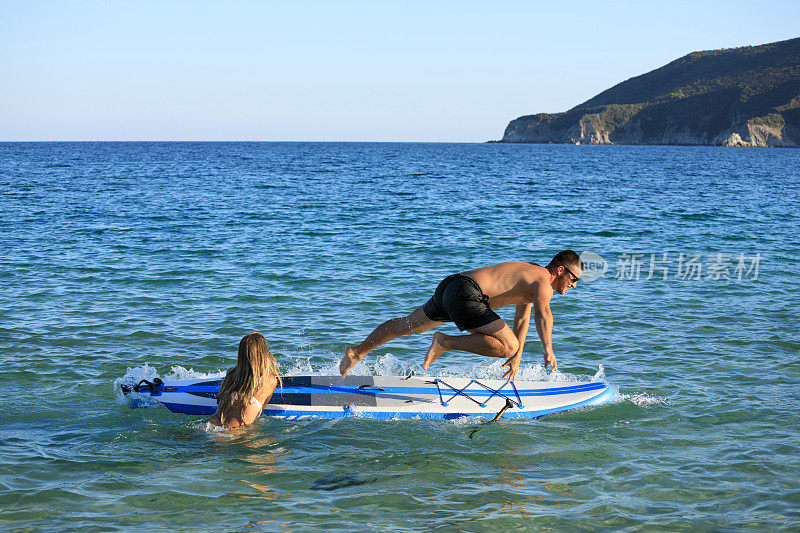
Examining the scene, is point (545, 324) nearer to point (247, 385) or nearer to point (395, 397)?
point (395, 397)

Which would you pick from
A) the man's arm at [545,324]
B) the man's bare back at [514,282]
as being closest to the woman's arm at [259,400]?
the man's bare back at [514,282]

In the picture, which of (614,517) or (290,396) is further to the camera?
(290,396)

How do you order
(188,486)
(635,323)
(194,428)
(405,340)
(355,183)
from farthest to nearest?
1. (355,183)
2. (635,323)
3. (405,340)
4. (194,428)
5. (188,486)

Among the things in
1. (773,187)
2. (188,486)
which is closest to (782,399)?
(188,486)

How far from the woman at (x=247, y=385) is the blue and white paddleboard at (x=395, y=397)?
2.27 feet

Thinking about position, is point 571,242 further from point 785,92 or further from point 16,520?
point 785,92

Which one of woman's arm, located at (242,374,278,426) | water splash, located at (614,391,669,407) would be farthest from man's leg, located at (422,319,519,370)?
water splash, located at (614,391,669,407)

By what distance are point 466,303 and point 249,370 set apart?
8.05 ft

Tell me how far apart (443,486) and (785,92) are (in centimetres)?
20568

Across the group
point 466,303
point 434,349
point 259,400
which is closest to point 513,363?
point 434,349

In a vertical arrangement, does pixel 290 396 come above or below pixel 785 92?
below

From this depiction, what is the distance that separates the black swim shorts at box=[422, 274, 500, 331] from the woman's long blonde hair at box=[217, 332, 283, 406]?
6.66ft

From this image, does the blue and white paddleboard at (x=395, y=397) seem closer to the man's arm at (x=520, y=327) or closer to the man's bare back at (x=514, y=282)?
the man's arm at (x=520, y=327)

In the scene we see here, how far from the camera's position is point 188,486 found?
6285 mm
